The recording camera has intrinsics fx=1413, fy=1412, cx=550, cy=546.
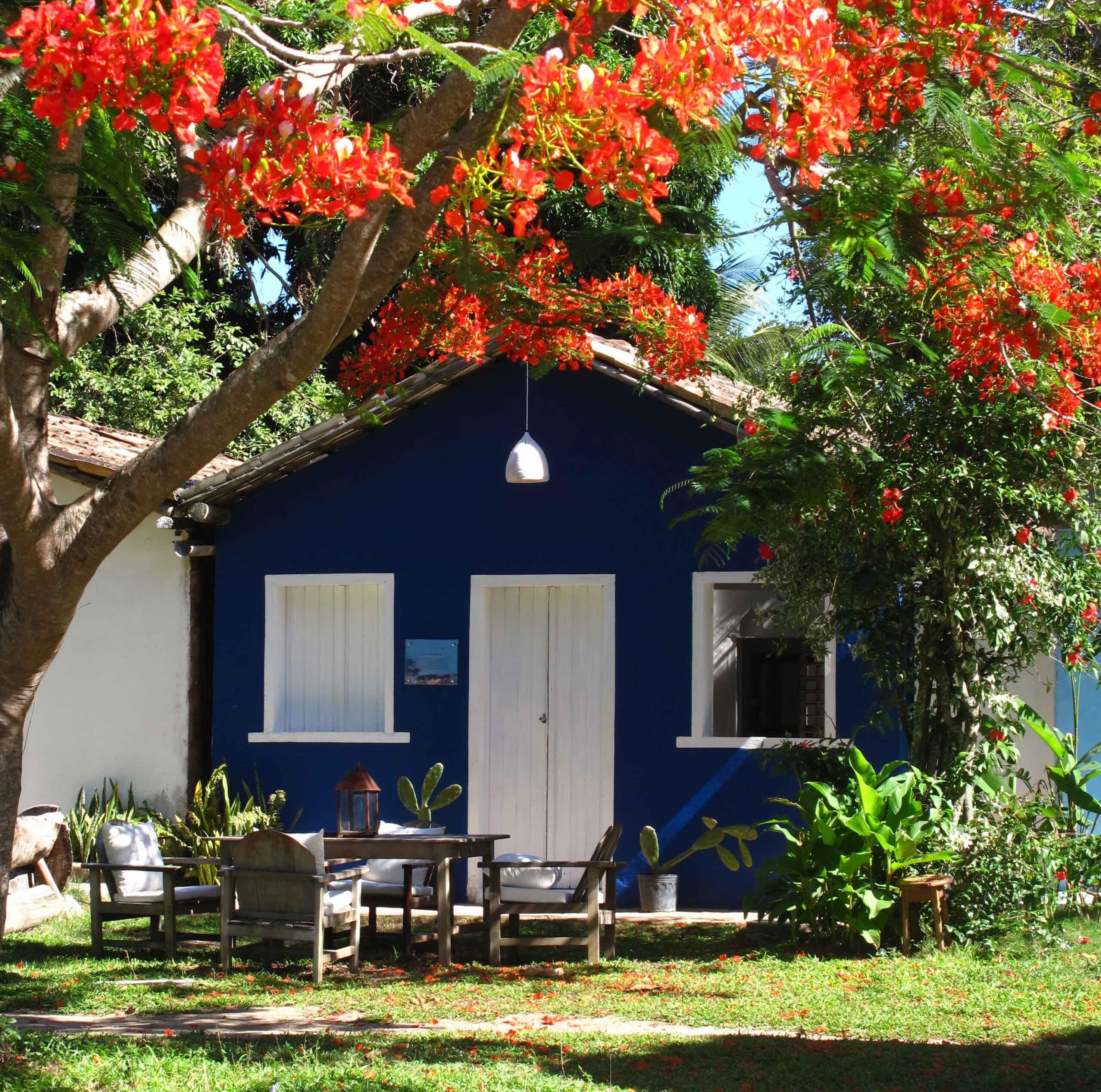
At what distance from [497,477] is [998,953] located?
5.36m

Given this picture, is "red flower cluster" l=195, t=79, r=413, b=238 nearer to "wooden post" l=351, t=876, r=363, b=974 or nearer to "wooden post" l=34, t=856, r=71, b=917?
"wooden post" l=351, t=876, r=363, b=974

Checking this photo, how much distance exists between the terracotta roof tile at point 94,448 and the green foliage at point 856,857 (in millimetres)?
5126

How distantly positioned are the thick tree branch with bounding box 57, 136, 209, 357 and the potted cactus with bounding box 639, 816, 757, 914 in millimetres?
6086

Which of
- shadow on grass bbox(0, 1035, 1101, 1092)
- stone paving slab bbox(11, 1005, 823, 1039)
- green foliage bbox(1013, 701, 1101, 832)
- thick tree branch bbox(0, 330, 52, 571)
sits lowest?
stone paving slab bbox(11, 1005, 823, 1039)

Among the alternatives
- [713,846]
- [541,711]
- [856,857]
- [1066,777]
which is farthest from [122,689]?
[1066,777]

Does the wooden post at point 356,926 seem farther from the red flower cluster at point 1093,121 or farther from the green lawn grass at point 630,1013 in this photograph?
the red flower cluster at point 1093,121

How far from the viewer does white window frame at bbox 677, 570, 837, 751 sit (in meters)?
10.8

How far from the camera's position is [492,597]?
38.2 feet

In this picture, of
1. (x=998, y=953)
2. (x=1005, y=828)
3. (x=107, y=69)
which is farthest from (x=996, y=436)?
(x=107, y=69)

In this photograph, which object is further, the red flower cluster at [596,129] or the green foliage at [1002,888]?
the green foliage at [1002,888]

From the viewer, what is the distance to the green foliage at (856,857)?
834 centimetres

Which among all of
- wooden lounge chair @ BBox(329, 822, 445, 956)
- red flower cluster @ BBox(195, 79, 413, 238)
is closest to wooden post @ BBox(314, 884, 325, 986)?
wooden lounge chair @ BBox(329, 822, 445, 956)

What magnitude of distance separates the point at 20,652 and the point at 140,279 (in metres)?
1.68

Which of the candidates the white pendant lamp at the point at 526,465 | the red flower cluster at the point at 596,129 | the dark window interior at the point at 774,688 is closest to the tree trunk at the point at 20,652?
the red flower cluster at the point at 596,129
